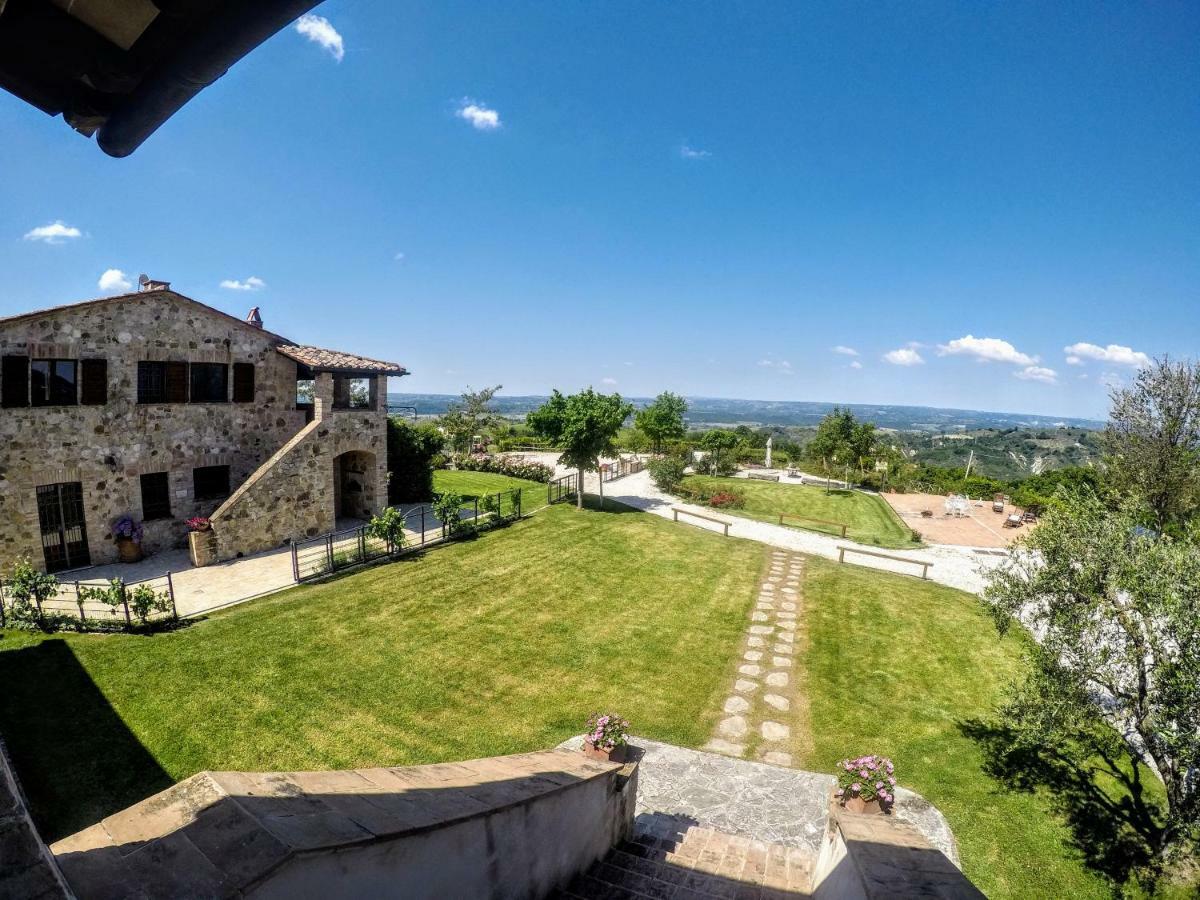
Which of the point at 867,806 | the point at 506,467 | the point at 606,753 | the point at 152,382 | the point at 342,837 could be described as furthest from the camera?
the point at 506,467

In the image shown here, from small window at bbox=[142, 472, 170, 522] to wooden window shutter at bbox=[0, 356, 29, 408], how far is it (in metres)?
3.09

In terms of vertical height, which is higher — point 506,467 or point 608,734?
point 506,467

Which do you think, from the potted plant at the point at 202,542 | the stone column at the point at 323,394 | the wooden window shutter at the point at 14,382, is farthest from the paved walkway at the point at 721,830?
the wooden window shutter at the point at 14,382

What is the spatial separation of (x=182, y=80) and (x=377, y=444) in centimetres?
1814

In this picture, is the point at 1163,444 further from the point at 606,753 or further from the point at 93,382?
the point at 93,382

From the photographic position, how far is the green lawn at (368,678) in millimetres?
7801

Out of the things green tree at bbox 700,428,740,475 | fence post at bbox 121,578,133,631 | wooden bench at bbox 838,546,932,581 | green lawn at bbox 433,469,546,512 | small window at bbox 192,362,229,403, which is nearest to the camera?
fence post at bbox 121,578,133,631

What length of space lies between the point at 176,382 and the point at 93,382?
5.74 feet

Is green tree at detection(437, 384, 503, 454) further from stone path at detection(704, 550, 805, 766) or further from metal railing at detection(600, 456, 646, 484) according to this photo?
stone path at detection(704, 550, 805, 766)

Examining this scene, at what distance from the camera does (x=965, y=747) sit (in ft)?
31.0

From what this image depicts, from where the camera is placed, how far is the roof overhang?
1.59 meters

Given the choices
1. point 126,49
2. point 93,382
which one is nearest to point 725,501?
point 93,382

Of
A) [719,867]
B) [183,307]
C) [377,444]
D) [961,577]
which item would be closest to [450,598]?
[377,444]

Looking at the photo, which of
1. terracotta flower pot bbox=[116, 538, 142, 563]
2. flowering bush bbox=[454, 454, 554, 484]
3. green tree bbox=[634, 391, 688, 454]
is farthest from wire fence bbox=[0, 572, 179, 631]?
green tree bbox=[634, 391, 688, 454]
